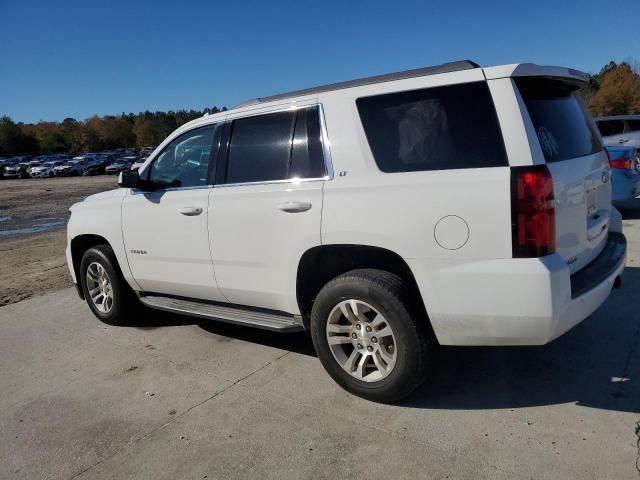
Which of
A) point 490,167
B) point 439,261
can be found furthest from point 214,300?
point 490,167

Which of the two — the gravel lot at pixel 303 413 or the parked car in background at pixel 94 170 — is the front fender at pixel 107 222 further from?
the parked car in background at pixel 94 170

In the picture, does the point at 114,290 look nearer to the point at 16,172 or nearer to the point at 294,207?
the point at 294,207

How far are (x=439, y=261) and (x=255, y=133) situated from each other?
1798 mm

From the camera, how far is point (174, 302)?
15.1ft

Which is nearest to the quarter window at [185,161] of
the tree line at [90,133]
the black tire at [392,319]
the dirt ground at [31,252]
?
the black tire at [392,319]

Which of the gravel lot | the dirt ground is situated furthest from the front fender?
the dirt ground

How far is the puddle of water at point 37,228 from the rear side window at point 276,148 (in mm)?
12178

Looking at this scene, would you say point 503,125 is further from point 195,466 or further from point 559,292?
point 195,466

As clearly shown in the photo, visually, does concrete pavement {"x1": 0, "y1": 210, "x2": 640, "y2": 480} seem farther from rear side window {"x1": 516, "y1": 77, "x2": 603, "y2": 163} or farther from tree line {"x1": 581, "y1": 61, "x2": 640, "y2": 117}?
tree line {"x1": 581, "y1": 61, "x2": 640, "y2": 117}

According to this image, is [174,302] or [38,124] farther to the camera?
[38,124]

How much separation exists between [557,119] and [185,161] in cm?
289

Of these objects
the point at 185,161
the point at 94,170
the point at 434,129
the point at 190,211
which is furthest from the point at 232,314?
the point at 94,170

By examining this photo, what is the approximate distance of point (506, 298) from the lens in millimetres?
2779

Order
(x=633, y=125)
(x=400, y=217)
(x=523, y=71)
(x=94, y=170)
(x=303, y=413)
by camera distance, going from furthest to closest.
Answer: (x=94, y=170) → (x=633, y=125) → (x=303, y=413) → (x=400, y=217) → (x=523, y=71)
